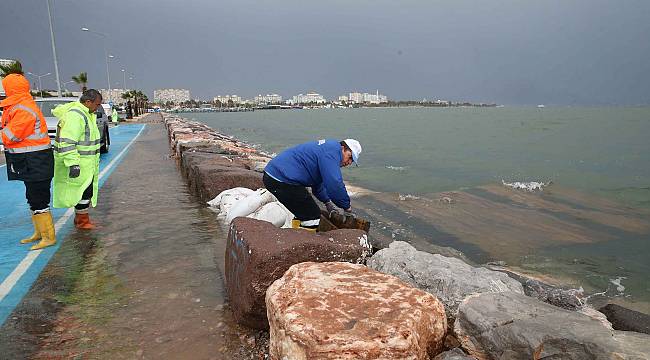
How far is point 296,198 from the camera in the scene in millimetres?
4789

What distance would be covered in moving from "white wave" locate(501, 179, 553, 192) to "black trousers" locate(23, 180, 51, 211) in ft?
42.2

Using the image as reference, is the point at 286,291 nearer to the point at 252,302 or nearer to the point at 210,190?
the point at 252,302

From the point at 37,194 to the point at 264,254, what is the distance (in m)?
3.70

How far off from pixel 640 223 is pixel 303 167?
357 inches

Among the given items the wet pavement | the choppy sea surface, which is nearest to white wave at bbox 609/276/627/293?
the choppy sea surface

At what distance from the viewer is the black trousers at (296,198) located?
4.75 metres

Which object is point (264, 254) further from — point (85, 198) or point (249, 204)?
point (85, 198)

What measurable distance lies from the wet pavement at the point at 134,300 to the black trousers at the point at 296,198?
1013mm

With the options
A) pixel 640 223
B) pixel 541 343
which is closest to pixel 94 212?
pixel 541 343

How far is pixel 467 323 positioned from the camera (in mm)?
2719

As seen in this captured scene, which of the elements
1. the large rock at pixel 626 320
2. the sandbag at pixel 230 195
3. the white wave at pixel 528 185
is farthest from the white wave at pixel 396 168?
the large rock at pixel 626 320

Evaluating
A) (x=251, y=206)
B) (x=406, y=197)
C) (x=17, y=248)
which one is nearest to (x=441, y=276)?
(x=251, y=206)

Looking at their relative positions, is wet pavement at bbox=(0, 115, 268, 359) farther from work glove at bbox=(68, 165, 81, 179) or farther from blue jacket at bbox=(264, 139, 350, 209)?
blue jacket at bbox=(264, 139, 350, 209)

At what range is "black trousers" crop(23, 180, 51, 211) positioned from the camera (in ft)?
16.7
